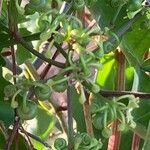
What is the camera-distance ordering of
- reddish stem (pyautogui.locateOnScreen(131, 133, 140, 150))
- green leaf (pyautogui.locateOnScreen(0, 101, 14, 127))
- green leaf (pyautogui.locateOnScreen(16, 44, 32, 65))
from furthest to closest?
reddish stem (pyautogui.locateOnScreen(131, 133, 140, 150)) → green leaf (pyautogui.locateOnScreen(16, 44, 32, 65)) → green leaf (pyautogui.locateOnScreen(0, 101, 14, 127))

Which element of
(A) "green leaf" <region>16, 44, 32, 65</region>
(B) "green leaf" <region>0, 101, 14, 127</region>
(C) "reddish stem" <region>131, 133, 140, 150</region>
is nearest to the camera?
(B) "green leaf" <region>0, 101, 14, 127</region>

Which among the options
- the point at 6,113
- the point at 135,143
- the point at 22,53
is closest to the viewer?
the point at 6,113

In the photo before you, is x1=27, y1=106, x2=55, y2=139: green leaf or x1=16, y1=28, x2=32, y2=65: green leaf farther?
x1=27, y1=106, x2=55, y2=139: green leaf

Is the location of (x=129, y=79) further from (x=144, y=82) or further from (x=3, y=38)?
(x=3, y=38)

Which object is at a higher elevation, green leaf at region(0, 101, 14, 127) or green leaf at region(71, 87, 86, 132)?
green leaf at region(0, 101, 14, 127)

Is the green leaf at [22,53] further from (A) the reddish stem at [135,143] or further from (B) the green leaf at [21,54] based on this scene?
(A) the reddish stem at [135,143]

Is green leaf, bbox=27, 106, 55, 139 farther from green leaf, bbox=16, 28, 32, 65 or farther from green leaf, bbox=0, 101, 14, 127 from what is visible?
green leaf, bbox=0, 101, 14, 127

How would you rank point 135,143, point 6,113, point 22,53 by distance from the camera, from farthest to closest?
point 135,143, point 22,53, point 6,113

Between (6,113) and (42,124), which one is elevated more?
(6,113)

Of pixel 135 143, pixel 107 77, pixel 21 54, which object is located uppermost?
pixel 21 54

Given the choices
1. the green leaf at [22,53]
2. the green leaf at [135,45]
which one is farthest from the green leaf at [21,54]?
the green leaf at [135,45]

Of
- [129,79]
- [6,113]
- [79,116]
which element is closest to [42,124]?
[79,116]

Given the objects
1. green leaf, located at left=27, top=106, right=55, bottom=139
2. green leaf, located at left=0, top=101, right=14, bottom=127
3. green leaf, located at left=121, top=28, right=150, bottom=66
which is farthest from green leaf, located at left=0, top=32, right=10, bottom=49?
green leaf, located at left=27, top=106, right=55, bottom=139
